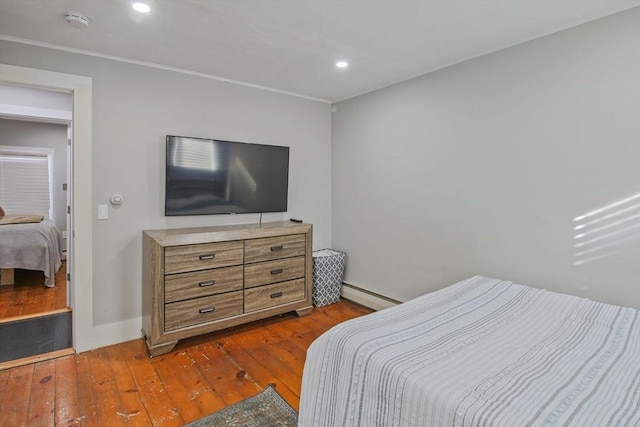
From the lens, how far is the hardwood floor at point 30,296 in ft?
11.4

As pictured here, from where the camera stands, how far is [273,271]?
316 centimetres

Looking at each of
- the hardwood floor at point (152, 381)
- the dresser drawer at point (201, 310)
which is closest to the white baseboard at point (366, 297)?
the hardwood floor at point (152, 381)

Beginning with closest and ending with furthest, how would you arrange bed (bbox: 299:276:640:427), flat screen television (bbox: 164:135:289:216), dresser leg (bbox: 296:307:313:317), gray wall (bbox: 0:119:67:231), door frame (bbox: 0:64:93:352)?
1. bed (bbox: 299:276:640:427)
2. door frame (bbox: 0:64:93:352)
3. flat screen television (bbox: 164:135:289:216)
4. dresser leg (bbox: 296:307:313:317)
5. gray wall (bbox: 0:119:67:231)

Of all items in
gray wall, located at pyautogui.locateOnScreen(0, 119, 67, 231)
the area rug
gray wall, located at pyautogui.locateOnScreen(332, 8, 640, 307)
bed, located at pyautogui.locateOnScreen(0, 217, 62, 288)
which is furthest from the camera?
gray wall, located at pyautogui.locateOnScreen(0, 119, 67, 231)

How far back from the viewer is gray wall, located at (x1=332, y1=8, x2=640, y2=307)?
1.98 metres

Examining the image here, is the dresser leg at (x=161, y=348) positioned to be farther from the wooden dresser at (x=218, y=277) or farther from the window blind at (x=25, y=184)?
the window blind at (x=25, y=184)

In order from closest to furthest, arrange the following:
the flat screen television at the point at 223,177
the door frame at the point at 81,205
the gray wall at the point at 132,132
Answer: the door frame at the point at 81,205 < the gray wall at the point at 132,132 < the flat screen television at the point at 223,177

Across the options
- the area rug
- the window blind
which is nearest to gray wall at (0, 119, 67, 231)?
the window blind

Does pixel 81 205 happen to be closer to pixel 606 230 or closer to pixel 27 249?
pixel 27 249

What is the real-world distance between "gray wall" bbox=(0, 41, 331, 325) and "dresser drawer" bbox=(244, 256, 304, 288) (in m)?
0.61

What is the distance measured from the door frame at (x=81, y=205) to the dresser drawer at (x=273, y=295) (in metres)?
1.26

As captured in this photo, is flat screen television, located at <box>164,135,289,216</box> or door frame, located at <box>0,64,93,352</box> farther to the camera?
flat screen television, located at <box>164,135,289,216</box>

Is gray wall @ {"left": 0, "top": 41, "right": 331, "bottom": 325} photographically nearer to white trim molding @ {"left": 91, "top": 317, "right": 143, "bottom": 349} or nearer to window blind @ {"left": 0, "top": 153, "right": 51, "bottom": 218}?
white trim molding @ {"left": 91, "top": 317, "right": 143, "bottom": 349}

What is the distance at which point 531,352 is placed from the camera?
135 cm
